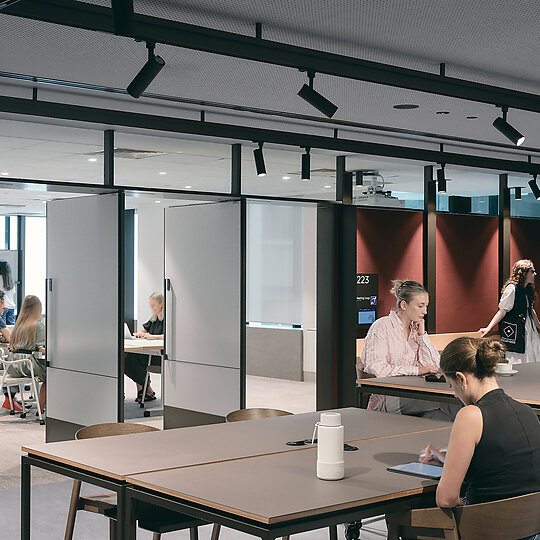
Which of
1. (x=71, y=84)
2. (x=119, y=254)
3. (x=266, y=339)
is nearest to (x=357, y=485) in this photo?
(x=71, y=84)

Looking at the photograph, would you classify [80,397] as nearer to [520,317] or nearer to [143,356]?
[143,356]

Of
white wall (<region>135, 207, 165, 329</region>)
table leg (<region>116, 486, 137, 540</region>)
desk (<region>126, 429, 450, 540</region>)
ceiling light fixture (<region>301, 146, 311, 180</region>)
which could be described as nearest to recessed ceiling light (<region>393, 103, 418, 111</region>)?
ceiling light fixture (<region>301, 146, 311, 180</region>)

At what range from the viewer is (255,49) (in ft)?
13.3

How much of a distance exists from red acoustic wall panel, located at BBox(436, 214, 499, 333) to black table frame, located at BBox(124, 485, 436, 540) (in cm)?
673

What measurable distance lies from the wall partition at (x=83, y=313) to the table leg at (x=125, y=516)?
3880mm

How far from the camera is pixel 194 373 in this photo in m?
8.22

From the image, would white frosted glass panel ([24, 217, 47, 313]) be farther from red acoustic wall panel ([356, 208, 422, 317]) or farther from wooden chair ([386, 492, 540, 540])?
wooden chair ([386, 492, 540, 540])

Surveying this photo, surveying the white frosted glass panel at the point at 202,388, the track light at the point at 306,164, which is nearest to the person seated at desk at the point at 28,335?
the white frosted glass panel at the point at 202,388

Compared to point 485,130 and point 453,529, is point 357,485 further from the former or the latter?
point 485,130

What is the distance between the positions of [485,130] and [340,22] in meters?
3.47

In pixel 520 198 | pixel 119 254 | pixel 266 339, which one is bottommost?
pixel 266 339

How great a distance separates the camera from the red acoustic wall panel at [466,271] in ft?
31.7

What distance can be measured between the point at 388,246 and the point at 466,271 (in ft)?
4.13

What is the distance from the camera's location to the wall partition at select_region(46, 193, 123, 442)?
277 inches
